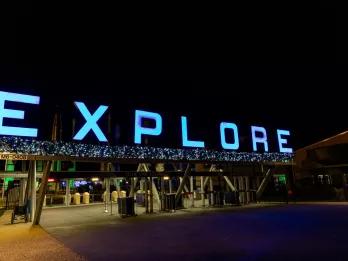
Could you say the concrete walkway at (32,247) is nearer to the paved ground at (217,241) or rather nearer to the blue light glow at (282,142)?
the paved ground at (217,241)

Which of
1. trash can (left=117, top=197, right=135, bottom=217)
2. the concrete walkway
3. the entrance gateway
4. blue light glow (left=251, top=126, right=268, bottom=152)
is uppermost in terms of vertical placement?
blue light glow (left=251, top=126, right=268, bottom=152)

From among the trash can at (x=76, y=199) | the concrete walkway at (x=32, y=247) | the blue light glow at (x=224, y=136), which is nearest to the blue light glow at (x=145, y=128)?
the blue light glow at (x=224, y=136)

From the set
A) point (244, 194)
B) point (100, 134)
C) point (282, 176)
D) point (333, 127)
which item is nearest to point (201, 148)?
point (100, 134)

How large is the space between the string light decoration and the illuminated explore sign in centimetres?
38

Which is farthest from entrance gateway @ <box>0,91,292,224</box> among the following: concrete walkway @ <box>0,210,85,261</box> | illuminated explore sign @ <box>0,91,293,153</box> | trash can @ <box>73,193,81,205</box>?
trash can @ <box>73,193,81,205</box>

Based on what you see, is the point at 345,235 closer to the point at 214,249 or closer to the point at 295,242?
the point at 295,242

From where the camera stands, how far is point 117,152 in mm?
14688

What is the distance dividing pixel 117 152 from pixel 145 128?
225cm

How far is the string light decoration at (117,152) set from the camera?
40.0 feet

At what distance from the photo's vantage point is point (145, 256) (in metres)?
6.84

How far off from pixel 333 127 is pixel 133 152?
118 ft

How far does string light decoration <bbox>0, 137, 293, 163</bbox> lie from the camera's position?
12193 mm

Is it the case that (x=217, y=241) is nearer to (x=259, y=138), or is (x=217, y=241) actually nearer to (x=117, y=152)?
(x=117, y=152)

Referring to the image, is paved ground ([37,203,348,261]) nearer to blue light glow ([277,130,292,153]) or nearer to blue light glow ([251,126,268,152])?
blue light glow ([251,126,268,152])
